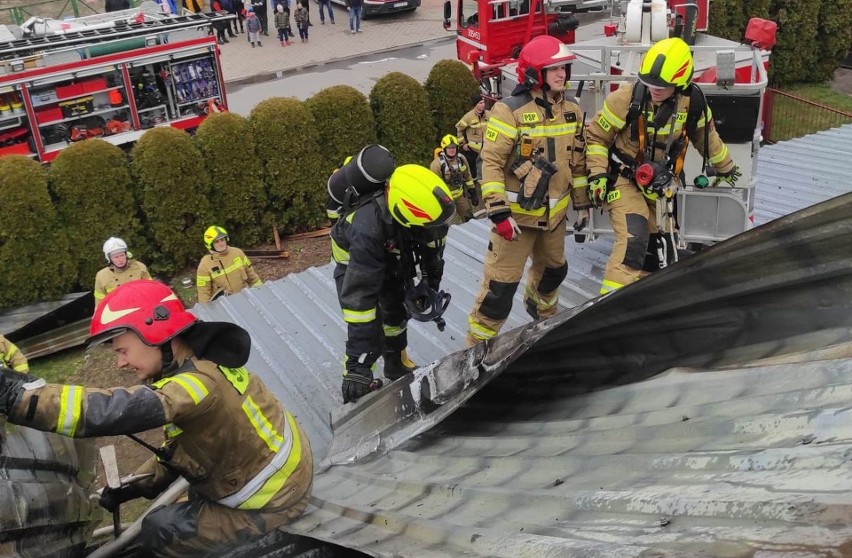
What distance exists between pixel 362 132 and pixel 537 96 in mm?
7194

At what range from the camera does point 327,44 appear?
2083cm

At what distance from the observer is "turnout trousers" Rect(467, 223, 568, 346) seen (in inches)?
201

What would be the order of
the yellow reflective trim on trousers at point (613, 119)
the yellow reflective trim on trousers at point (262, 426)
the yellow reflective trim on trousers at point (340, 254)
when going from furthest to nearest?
the yellow reflective trim on trousers at point (613, 119) < the yellow reflective trim on trousers at point (340, 254) < the yellow reflective trim on trousers at point (262, 426)

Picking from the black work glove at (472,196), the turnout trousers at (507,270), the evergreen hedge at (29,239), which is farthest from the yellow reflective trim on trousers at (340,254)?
the evergreen hedge at (29,239)

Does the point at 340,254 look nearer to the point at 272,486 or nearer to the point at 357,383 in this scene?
the point at 357,383

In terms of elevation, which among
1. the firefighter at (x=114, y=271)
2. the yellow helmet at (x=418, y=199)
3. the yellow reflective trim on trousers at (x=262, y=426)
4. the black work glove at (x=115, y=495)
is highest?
the yellow helmet at (x=418, y=199)

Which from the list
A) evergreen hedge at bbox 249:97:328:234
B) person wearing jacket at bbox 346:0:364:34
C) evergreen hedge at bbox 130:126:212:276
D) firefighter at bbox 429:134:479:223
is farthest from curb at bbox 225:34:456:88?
firefighter at bbox 429:134:479:223

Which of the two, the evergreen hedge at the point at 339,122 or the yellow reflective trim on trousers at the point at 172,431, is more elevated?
the yellow reflective trim on trousers at the point at 172,431

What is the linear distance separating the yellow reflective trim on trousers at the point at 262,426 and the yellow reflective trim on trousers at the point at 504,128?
242cm

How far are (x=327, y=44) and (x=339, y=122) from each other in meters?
10.0

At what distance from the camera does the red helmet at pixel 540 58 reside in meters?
4.73

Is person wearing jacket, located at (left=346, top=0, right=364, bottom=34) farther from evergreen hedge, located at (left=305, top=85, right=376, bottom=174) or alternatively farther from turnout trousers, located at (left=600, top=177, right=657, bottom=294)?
turnout trousers, located at (left=600, top=177, right=657, bottom=294)

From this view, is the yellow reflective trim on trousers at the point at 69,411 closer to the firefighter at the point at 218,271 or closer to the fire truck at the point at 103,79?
the firefighter at the point at 218,271

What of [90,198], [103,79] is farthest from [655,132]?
[103,79]
